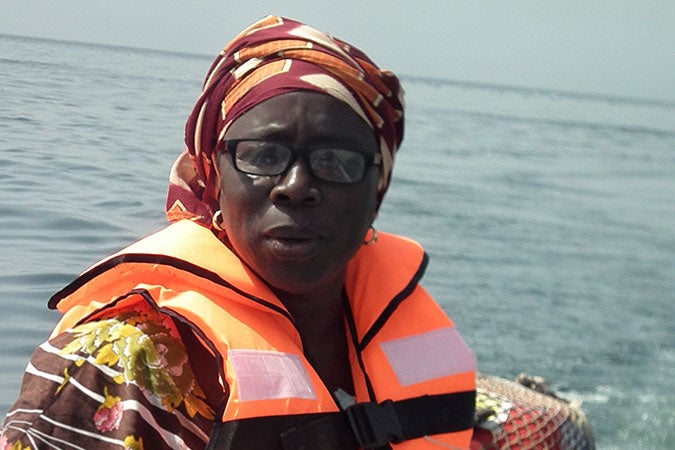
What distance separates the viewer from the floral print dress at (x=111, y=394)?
181cm

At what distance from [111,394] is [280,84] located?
71 cm

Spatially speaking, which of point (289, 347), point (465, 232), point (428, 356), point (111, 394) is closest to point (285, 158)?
point (289, 347)

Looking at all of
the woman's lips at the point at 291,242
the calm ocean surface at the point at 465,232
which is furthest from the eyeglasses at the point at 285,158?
the calm ocean surface at the point at 465,232

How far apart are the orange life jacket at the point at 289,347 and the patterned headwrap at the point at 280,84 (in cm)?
19

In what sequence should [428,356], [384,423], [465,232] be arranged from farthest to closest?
[465,232]
[428,356]
[384,423]

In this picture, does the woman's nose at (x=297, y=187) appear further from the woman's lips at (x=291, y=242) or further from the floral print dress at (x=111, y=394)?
the floral print dress at (x=111, y=394)

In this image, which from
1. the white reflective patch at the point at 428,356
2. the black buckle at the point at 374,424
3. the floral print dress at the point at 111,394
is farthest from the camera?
the white reflective patch at the point at 428,356

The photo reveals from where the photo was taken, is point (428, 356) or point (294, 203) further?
point (428, 356)

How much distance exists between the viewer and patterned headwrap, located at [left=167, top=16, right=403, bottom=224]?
2107 mm

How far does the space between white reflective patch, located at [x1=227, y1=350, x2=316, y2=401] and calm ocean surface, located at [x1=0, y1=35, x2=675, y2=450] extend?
1314 millimetres

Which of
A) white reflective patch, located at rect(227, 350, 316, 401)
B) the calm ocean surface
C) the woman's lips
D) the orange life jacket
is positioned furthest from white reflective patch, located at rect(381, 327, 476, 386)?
the calm ocean surface

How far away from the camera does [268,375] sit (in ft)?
6.53

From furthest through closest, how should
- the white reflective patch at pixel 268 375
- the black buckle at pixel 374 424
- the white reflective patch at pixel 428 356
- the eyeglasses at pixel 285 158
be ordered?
the white reflective patch at pixel 428 356
the black buckle at pixel 374 424
the eyeglasses at pixel 285 158
the white reflective patch at pixel 268 375

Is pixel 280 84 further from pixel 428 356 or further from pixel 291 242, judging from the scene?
pixel 428 356
